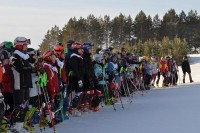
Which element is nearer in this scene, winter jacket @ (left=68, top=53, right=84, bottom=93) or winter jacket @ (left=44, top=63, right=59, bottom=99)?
winter jacket @ (left=44, top=63, right=59, bottom=99)

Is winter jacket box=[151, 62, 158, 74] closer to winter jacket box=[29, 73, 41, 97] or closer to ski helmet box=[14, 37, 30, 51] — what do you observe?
winter jacket box=[29, 73, 41, 97]

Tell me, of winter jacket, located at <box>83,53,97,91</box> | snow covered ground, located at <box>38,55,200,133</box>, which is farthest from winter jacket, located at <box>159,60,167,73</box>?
winter jacket, located at <box>83,53,97,91</box>

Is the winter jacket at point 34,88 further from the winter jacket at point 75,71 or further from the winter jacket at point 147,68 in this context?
the winter jacket at point 147,68

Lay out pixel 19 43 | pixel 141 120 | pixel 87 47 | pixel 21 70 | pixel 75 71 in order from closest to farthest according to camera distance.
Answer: pixel 21 70 → pixel 19 43 → pixel 141 120 → pixel 75 71 → pixel 87 47

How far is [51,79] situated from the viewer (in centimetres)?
994

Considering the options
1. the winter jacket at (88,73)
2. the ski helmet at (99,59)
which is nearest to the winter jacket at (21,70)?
the winter jacket at (88,73)

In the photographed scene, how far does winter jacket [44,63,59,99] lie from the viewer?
32.4 feet

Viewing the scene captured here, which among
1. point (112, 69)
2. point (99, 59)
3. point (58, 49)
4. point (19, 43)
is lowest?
point (112, 69)

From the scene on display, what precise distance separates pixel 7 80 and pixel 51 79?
1370 millimetres

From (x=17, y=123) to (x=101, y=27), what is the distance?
93.4 metres

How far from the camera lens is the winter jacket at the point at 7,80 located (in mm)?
8688

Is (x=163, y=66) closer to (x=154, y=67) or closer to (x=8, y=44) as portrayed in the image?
(x=154, y=67)

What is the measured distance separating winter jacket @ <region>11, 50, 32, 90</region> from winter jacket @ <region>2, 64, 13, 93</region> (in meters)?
0.16

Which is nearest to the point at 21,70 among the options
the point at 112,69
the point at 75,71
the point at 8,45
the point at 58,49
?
the point at 8,45
